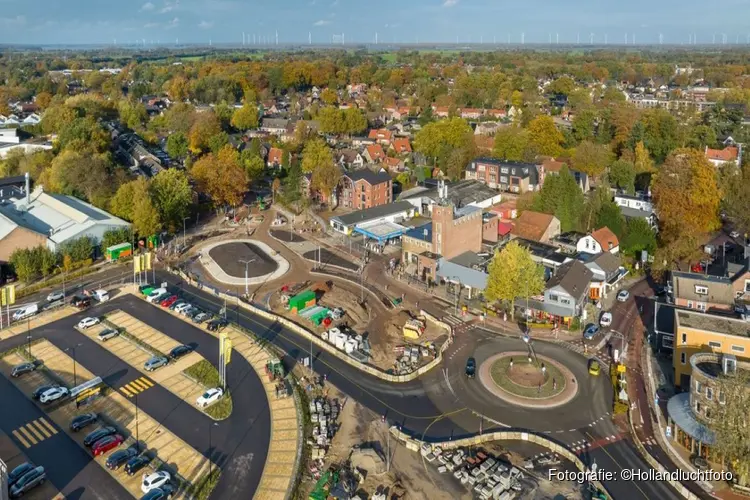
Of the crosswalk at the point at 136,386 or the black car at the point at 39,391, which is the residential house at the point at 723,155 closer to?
the crosswalk at the point at 136,386

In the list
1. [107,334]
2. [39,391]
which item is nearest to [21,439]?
[39,391]

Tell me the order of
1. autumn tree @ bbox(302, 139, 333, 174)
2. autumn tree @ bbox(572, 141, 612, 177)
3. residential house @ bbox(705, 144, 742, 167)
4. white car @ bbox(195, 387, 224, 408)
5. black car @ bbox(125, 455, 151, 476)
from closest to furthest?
1. black car @ bbox(125, 455, 151, 476)
2. white car @ bbox(195, 387, 224, 408)
3. autumn tree @ bbox(572, 141, 612, 177)
4. residential house @ bbox(705, 144, 742, 167)
5. autumn tree @ bbox(302, 139, 333, 174)

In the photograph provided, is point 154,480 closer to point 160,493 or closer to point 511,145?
point 160,493

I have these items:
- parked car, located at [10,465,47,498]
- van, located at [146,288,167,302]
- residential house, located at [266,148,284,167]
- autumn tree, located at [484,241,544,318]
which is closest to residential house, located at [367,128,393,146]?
residential house, located at [266,148,284,167]

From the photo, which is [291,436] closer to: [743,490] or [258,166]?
[743,490]

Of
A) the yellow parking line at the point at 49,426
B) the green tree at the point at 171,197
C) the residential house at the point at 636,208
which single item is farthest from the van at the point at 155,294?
the residential house at the point at 636,208

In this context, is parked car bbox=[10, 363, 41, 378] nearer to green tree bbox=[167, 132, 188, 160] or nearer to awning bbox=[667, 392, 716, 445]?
awning bbox=[667, 392, 716, 445]
